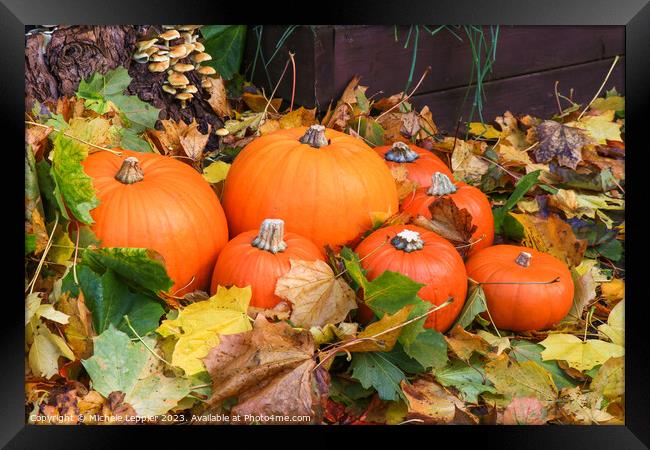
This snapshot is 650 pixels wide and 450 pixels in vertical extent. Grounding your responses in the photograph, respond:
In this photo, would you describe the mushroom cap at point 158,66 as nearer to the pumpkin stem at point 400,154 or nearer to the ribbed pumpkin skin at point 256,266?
the pumpkin stem at point 400,154

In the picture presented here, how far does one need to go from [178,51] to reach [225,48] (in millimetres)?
229

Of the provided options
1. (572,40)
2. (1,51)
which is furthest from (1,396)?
(572,40)

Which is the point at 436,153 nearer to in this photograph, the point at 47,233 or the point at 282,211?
the point at 282,211

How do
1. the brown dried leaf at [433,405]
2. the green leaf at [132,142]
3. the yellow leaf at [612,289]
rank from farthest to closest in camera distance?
the green leaf at [132,142] < the yellow leaf at [612,289] < the brown dried leaf at [433,405]

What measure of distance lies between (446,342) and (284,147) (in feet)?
2.53

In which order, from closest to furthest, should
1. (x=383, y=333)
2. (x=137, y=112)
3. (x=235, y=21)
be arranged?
(x=235, y=21)
(x=383, y=333)
(x=137, y=112)

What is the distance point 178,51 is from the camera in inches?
119

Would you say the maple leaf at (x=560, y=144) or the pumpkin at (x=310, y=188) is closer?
the pumpkin at (x=310, y=188)

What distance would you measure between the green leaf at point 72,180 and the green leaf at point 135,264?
109 millimetres

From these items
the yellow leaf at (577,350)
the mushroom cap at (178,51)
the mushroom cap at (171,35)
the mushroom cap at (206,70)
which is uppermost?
the mushroom cap at (171,35)

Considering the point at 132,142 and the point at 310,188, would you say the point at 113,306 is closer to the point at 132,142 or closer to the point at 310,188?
the point at 310,188

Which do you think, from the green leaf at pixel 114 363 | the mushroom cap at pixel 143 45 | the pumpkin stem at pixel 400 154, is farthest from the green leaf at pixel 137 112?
the green leaf at pixel 114 363

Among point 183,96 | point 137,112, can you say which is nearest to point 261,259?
point 137,112

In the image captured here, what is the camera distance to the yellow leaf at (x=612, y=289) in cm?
243
